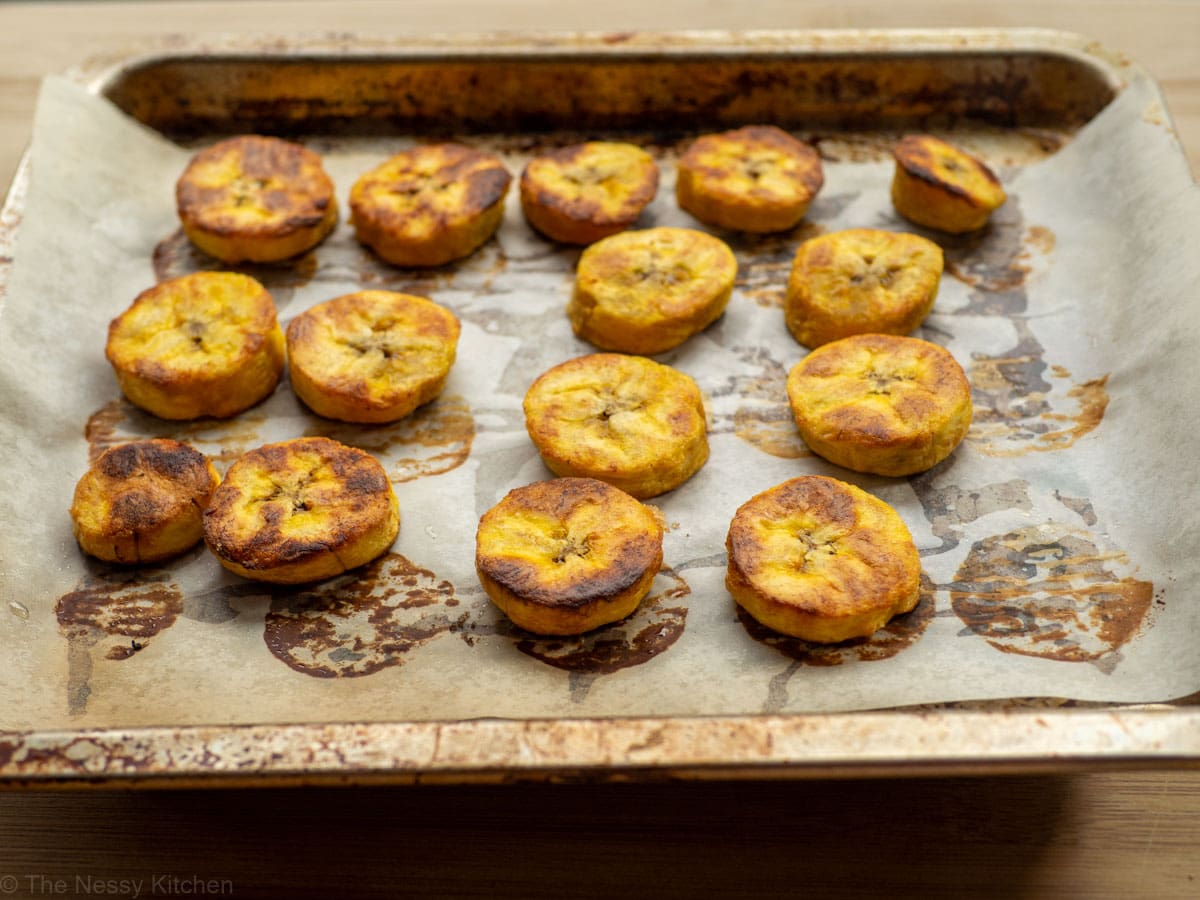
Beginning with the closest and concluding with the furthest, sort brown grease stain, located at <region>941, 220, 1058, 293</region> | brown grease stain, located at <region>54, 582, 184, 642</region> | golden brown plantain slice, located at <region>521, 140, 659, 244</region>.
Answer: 1. brown grease stain, located at <region>54, 582, 184, 642</region>
2. brown grease stain, located at <region>941, 220, 1058, 293</region>
3. golden brown plantain slice, located at <region>521, 140, 659, 244</region>

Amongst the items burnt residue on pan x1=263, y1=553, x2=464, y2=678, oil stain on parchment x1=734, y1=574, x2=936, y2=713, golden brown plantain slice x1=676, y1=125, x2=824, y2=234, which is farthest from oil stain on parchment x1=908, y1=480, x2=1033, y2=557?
burnt residue on pan x1=263, y1=553, x2=464, y2=678

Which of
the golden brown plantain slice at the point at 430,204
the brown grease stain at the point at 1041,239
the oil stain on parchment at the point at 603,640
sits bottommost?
the oil stain on parchment at the point at 603,640

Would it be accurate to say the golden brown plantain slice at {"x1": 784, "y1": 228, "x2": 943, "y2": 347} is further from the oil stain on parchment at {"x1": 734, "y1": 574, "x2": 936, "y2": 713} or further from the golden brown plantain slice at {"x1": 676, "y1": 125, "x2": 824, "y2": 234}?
the oil stain on parchment at {"x1": 734, "y1": 574, "x2": 936, "y2": 713}

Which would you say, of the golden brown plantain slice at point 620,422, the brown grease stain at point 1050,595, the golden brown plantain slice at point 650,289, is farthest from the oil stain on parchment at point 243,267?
the brown grease stain at point 1050,595

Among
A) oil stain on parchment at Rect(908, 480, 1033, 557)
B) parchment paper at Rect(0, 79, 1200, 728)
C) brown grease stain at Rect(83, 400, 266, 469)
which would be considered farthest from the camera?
brown grease stain at Rect(83, 400, 266, 469)

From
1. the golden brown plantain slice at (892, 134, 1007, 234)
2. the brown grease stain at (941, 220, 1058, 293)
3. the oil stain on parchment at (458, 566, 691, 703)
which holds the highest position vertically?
the golden brown plantain slice at (892, 134, 1007, 234)

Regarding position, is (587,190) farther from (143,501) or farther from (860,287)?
(143,501)

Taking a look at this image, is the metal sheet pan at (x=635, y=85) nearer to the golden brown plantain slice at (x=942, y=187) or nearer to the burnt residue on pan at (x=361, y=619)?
the golden brown plantain slice at (x=942, y=187)
